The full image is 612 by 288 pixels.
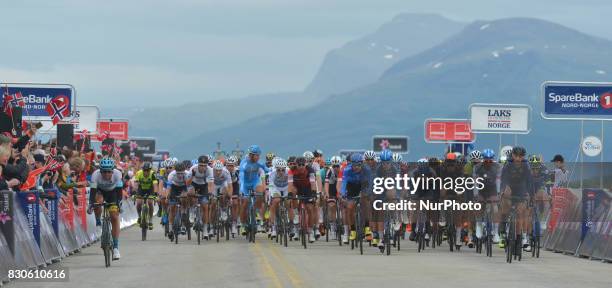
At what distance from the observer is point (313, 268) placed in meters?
21.5

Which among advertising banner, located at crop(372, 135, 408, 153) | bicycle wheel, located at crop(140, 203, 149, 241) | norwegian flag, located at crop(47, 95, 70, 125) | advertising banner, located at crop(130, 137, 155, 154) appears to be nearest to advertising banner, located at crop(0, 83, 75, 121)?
norwegian flag, located at crop(47, 95, 70, 125)

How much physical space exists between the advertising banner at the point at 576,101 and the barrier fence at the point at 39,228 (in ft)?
44.8

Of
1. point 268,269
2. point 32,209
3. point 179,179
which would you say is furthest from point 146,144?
point 268,269

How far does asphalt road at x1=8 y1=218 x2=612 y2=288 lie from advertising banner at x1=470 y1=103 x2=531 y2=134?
21635mm

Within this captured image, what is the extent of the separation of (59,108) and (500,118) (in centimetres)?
1931

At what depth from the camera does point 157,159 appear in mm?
123938

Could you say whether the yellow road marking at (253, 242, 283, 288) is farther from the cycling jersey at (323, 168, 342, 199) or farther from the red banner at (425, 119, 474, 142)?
the red banner at (425, 119, 474, 142)

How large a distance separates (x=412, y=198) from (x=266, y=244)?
3221 millimetres

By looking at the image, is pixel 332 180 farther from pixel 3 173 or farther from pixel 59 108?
pixel 3 173

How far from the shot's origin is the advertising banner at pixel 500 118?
50.2 m

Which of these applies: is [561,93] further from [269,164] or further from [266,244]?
[266,244]

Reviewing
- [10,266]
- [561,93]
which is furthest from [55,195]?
[561,93]

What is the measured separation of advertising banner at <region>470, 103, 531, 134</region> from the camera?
5016 cm

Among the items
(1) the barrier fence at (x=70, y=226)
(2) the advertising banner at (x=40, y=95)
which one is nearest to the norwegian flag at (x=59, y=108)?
(2) the advertising banner at (x=40, y=95)
